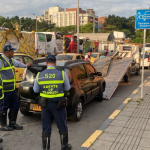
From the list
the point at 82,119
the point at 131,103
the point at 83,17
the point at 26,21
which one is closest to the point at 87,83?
the point at 82,119

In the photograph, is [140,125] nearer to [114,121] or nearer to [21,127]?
[114,121]

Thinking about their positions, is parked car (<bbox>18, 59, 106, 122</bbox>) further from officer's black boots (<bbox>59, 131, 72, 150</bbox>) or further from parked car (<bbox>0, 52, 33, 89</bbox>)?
parked car (<bbox>0, 52, 33, 89</bbox>)

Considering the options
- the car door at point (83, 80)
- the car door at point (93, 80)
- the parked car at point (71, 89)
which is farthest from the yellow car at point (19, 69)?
the car door at point (83, 80)

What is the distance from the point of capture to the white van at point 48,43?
20781 mm

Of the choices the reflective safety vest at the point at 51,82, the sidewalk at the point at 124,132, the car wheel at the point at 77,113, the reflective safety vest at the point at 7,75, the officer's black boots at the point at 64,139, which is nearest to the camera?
the reflective safety vest at the point at 51,82

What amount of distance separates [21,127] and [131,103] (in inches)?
156

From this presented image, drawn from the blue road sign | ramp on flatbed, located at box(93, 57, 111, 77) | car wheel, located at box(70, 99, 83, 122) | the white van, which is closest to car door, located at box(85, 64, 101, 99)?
car wheel, located at box(70, 99, 83, 122)

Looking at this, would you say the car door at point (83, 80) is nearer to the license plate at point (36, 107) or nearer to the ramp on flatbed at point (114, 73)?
the license plate at point (36, 107)

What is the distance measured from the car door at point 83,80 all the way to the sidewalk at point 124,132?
1.03 meters

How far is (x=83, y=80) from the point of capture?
21.0 feet

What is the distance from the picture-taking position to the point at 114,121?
5.79 meters

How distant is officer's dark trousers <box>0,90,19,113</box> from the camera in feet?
16.6

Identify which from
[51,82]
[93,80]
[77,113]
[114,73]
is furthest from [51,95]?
[114,73]

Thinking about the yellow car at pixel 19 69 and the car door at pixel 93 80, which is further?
the yellow car at pixel 19 69
